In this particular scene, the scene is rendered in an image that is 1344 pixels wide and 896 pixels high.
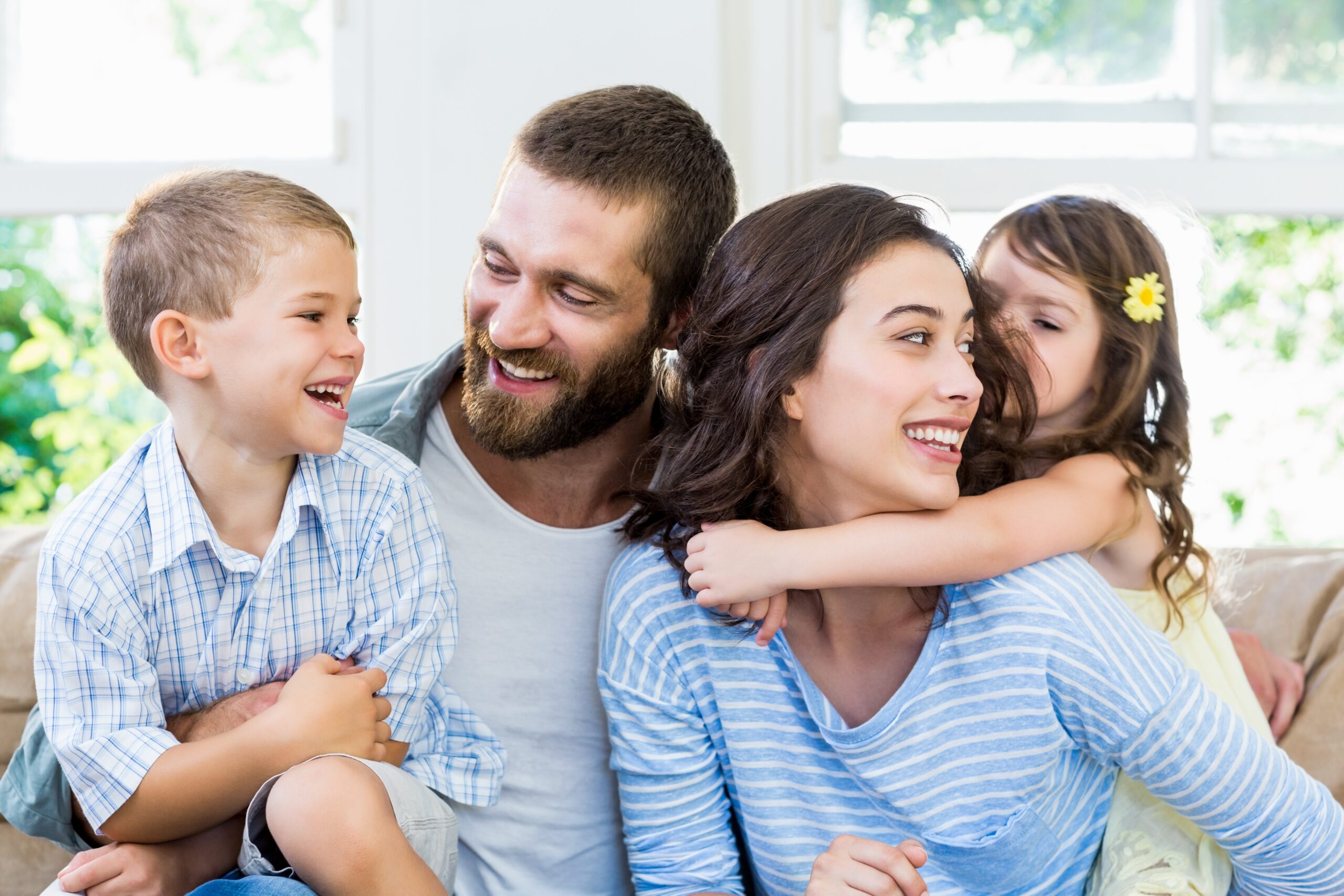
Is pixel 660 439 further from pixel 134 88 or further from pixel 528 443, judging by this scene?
pixel 134 88

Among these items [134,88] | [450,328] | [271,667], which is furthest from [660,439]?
[134,88]

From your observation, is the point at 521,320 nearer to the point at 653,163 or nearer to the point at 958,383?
the point at 653,163

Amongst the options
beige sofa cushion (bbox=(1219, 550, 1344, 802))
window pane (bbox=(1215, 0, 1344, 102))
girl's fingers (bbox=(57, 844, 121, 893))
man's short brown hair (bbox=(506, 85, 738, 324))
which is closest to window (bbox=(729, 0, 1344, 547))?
window pane (bbox=(1215, 0, 1344, 102))

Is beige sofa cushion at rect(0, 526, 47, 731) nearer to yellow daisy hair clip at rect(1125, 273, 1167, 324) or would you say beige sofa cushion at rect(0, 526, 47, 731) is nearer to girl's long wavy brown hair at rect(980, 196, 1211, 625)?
girl's long wavy brown hair at rect(980, 196, 1211, 625)

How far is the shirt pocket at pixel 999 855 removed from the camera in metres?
1.29

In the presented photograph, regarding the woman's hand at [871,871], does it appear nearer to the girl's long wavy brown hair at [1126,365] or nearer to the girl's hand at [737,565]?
the girl's hand at [737,565]

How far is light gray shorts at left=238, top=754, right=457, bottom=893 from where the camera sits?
3.90 ft

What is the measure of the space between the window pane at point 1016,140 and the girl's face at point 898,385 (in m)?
1.21

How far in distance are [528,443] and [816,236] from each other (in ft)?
1.55

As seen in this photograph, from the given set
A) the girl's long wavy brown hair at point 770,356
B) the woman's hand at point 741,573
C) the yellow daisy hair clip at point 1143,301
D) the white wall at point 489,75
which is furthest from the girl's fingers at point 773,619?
the white wall at point 489,75

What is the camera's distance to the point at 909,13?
247cm

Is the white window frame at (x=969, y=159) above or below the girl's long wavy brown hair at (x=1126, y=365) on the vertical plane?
above

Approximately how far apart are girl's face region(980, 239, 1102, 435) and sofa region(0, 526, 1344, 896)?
0.44 meters

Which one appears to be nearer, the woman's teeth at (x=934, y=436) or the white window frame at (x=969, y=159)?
the woman's teeth at (x=934, y=436)
